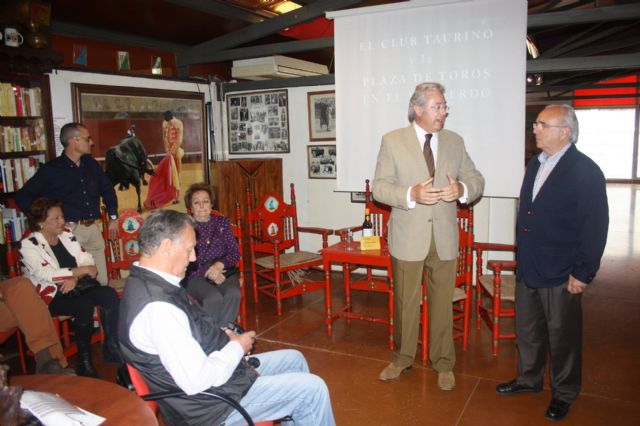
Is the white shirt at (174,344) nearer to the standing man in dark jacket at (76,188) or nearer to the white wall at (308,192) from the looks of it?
the standing man in dark jacket at (76,188)

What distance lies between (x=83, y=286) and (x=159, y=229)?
2056 mm

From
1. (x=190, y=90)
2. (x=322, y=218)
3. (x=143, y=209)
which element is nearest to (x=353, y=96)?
(x=322, y=218)

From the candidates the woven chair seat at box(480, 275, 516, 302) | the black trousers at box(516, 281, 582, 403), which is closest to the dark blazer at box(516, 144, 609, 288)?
the black trousers at box(516, 281, 582, 403)

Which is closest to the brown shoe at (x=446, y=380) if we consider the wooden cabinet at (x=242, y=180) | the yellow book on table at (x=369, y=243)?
the yellow book on table at (x=369, y=243)

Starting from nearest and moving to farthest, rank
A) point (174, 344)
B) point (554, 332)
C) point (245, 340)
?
1. point (174, 344)
2. point (245, 340)
3. point (554, 332)

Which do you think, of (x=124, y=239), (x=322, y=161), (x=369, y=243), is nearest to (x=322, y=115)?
(x=322, y=161)

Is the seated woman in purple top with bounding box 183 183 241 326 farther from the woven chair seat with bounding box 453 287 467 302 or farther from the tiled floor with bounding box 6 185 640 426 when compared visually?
the woven chair seat with bounding box 453 287 467 302

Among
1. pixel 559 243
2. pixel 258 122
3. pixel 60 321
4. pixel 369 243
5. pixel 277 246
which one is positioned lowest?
pixel 60 321

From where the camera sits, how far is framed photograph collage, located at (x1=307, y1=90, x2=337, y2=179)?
556 centimetres

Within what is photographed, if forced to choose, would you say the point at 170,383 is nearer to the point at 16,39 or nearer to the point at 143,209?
the point at 16,39

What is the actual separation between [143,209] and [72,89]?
1385 mm

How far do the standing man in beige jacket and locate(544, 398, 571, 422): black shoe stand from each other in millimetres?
571

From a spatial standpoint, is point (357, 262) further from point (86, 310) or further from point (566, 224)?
point (86, 310)

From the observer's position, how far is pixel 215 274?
12.2ft
